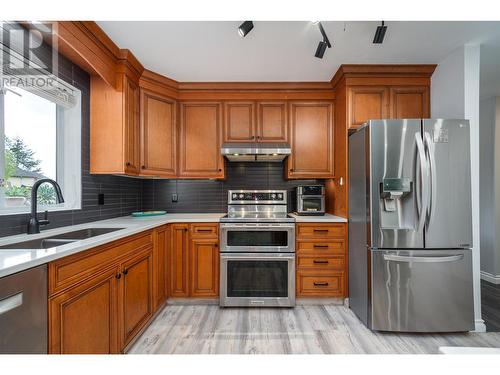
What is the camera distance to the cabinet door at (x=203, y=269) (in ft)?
8.29

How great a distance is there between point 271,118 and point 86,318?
7.83ft

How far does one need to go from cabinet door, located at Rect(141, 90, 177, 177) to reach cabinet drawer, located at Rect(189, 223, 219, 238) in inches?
26.9

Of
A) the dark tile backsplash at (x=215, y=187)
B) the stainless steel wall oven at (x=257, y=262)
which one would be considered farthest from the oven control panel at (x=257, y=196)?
the stainless steel wall oven at (x=257, y=262)

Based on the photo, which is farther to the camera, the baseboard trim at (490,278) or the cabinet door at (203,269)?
the baseboard trim at (490,278)

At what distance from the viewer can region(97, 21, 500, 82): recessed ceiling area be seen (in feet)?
6.14

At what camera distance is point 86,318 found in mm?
1295

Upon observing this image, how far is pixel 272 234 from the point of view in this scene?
8.16ft

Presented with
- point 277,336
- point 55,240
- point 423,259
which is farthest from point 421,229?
point 55,240

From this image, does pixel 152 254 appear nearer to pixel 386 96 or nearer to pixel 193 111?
pixel 193 111

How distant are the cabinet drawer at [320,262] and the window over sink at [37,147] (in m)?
2.04

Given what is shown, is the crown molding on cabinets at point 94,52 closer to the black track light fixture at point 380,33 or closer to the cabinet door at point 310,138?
the cabinet door at point 310,138

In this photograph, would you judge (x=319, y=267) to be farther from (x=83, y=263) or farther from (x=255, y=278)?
(x=83, y=263)
